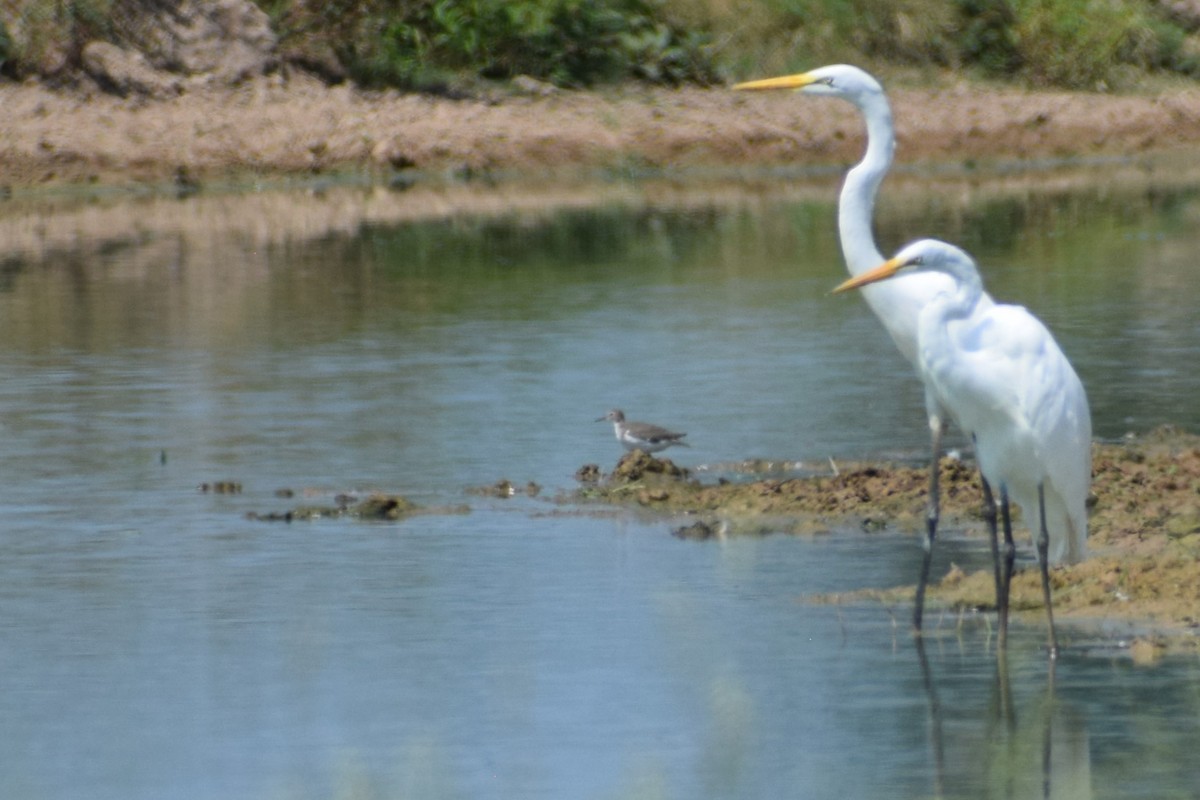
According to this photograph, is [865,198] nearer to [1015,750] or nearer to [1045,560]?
[1045,560]

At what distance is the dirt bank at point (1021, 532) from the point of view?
888 centimetres

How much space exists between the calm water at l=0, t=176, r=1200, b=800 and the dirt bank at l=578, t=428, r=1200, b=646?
0.29 meters

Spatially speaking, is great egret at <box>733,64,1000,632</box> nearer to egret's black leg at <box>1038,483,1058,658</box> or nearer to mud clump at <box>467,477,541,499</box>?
egret's black leg at <box>1038,483,1058,658</box>

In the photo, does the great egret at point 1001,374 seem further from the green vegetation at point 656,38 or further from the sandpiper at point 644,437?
the green vegetation at point 656,38

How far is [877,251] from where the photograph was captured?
30.1 feet

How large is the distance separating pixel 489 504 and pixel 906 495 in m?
1.88

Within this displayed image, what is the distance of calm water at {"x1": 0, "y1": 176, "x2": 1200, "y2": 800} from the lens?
7.11 meters

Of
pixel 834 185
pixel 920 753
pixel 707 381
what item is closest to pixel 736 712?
pixel 920 753

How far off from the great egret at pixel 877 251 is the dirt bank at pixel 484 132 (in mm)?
25995

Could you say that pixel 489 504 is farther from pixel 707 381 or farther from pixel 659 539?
pixel 707 381

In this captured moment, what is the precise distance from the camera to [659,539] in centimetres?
1052

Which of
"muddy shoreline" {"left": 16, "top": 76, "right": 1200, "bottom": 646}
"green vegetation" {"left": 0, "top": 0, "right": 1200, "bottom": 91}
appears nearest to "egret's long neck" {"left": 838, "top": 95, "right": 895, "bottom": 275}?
"muddy shoreline" {"left": 16, "top": 76, "right": 1200, "bottom": 646}

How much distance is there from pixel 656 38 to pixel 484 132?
534 cm

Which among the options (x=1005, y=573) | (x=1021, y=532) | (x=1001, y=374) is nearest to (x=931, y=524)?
(x=1005, y=573)
